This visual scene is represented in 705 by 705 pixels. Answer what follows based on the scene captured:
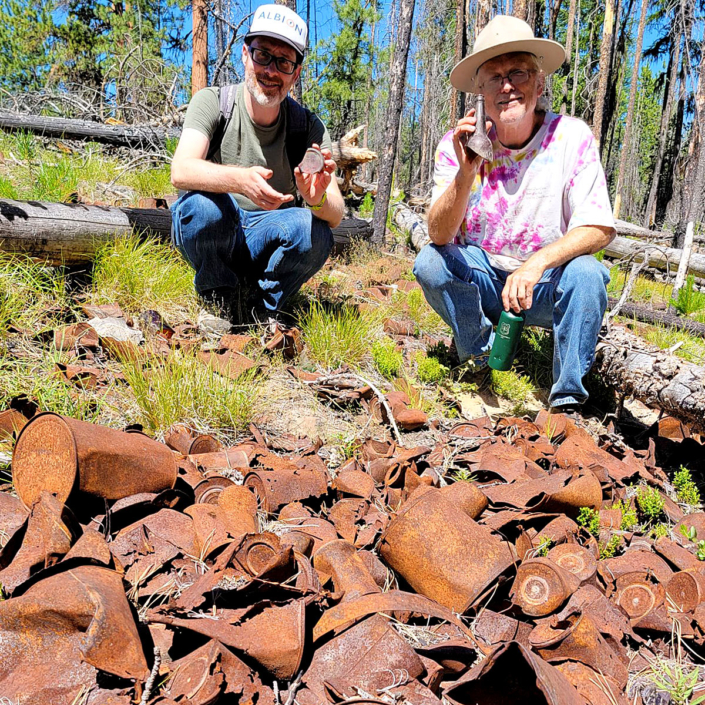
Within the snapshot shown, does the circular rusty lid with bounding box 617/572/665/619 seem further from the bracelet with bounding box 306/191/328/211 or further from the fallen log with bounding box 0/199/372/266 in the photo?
the fallen log with bounding box 0/199/372/266

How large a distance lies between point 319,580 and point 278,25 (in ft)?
9.27

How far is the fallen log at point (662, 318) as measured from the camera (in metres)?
4.93

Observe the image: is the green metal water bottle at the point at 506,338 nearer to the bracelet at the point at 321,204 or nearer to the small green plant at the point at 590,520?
the small green plant at the point at 590,520

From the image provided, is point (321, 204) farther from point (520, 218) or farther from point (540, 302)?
point (540, 302)

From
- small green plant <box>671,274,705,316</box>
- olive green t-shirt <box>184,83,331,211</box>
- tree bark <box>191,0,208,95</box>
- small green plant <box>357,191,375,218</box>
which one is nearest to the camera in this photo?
olive green t-shirt <box>184,83,331,211</box>

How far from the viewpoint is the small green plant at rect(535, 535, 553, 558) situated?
157 centimetres

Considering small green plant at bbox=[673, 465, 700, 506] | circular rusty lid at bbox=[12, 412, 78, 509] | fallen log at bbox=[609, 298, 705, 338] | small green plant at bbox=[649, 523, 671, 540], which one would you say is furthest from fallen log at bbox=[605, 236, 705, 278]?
circular rusty lid at bbox=[12, 412, 78, 509]

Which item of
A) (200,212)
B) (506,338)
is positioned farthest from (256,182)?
(506,338)

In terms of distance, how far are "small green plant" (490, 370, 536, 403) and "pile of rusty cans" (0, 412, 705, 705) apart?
41.2 inches

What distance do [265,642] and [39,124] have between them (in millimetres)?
8549

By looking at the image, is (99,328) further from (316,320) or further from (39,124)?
(39,124)

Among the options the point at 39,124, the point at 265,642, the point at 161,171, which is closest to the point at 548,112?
the point at 265,642

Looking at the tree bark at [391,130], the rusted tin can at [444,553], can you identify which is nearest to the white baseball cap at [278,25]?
the rusted tin can at [444,553]

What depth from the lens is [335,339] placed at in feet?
10.0
